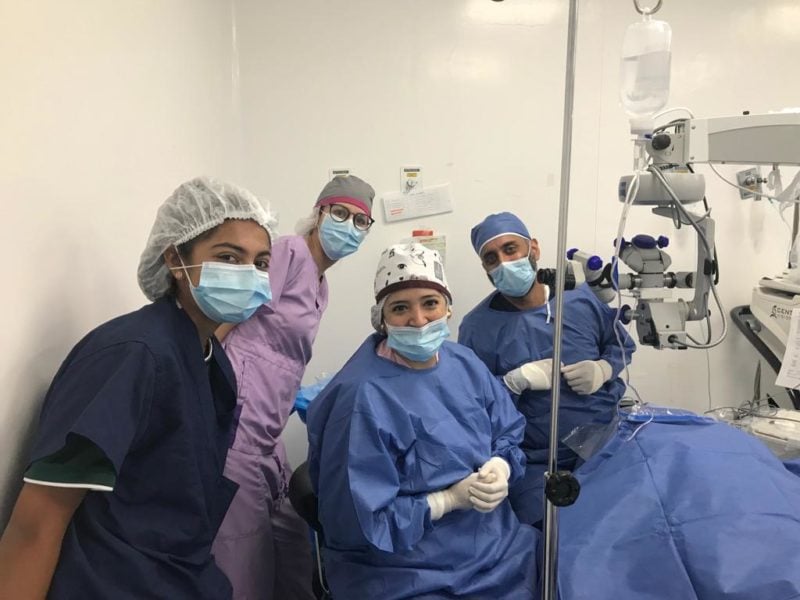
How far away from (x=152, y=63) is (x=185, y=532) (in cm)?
117

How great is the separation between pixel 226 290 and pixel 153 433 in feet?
0.91

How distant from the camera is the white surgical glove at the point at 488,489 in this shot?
1.22m

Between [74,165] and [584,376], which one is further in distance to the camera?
[584,376]

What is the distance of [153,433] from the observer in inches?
36.3

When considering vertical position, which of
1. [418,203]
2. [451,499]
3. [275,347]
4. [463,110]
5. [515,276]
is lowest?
[451,499]

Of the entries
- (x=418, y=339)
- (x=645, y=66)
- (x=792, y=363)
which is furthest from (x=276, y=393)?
(x=792, y=363)

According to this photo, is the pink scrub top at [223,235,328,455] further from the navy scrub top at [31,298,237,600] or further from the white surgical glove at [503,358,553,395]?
the white surgical glove at [503,358,553,395]

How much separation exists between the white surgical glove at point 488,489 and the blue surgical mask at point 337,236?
0.82 metres

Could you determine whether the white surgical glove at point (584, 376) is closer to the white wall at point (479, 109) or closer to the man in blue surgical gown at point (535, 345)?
the man in blue surgical gown at point (535, 345)

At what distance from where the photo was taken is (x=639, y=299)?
1.34 metres

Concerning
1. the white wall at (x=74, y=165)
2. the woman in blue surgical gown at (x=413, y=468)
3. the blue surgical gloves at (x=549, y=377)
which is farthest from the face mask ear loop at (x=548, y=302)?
the white wall at (x=74, y=165)

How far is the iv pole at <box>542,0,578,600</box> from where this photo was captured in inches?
36.1

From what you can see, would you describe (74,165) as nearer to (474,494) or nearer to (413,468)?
(413,468)

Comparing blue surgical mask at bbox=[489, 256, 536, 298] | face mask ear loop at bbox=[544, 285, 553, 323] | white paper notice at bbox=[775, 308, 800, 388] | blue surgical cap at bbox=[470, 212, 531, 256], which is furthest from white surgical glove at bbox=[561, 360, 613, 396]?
white paper notice at bbox=[775, 308, 800, 388]
